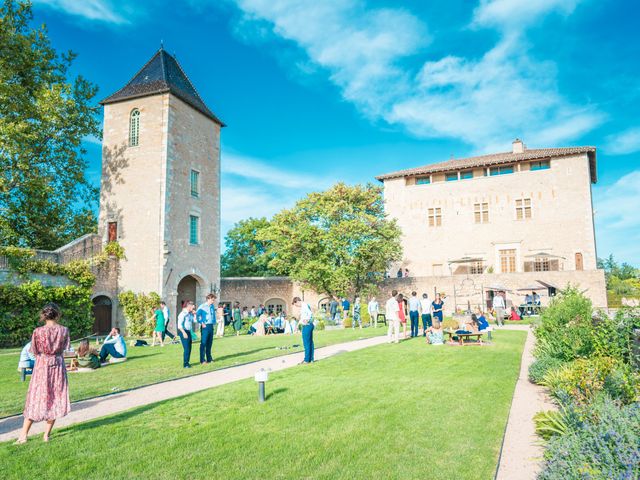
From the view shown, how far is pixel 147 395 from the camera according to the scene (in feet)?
25.6

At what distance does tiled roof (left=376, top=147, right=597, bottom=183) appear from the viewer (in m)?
34.4

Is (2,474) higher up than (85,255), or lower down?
lower down

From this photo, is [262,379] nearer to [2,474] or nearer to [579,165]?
[2,474]

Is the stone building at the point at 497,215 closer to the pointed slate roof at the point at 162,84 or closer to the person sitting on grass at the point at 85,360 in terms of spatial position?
the pointed slate roof at the point at 162,84

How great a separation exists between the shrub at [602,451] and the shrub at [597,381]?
1.31 meters

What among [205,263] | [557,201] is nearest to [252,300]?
[205,263]

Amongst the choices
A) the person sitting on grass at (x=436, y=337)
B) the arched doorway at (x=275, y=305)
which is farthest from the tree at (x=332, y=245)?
the person sitting on grass at (x=436, y=337)

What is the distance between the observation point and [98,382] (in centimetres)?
918

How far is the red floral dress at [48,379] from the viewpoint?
5449 millimetres

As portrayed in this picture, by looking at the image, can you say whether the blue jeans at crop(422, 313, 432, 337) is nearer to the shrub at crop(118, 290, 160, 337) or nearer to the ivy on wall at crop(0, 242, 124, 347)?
the shrub at crop(118, 290, 160, 337)

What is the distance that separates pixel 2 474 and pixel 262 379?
334 centimetres

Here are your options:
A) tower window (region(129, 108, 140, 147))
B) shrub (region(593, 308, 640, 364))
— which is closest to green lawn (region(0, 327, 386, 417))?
shrub (region(593, 308, 640, 364))

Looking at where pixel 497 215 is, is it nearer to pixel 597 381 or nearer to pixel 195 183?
pixel 195 183

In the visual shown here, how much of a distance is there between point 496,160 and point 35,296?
3193cm
